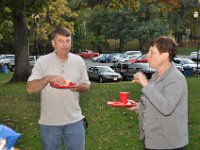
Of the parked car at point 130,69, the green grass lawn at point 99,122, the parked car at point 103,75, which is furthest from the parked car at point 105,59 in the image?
the green grass lawn at point 99,122

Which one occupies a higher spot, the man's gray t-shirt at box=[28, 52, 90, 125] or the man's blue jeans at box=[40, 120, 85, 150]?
the man's gray t-shirt at box=[28, 52, 90, 125]

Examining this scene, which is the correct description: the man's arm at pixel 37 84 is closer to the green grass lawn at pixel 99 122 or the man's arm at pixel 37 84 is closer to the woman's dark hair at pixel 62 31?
the woman's dark hair at pixel 62 31

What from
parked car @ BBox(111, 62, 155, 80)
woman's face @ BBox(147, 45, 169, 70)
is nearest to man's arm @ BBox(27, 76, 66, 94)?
woman's face @ BBox(147, 45, 169, 70)

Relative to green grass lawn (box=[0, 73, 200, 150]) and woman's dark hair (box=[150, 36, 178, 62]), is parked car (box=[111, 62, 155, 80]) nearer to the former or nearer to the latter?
green grass lawn (box=[0, 73, 200, 150])

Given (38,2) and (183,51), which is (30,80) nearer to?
(38,2)

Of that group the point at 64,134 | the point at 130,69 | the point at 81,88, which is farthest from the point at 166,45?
the point at 130,69

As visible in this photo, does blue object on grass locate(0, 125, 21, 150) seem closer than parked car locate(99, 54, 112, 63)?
Yes

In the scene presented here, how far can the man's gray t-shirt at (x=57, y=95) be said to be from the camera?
17.7 ft

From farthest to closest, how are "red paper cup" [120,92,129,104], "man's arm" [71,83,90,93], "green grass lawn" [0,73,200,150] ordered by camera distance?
"green grass lawn" [0,73,200,150], "man's arm" [71,83,90,93], "red paper cup" [120,92,129,104]

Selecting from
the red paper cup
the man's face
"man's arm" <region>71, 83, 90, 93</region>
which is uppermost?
the man's face

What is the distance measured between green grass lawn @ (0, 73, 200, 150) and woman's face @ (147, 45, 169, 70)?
14.9 ft

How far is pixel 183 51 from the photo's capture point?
8056 centimetres

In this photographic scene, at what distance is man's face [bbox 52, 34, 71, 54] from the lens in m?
5.32

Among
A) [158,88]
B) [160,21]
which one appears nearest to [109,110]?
[158,88]
